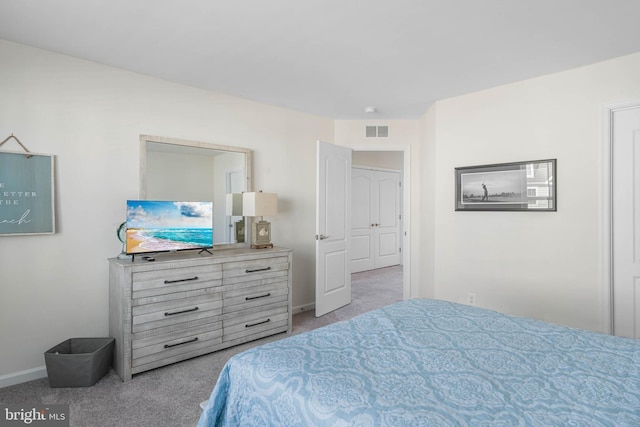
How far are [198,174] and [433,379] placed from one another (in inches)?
115

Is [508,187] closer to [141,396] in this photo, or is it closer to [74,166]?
[141,396]

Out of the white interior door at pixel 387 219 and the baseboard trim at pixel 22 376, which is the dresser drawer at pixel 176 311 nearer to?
the baseboard trim at pixel 22 376

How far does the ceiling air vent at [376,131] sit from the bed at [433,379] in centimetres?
333

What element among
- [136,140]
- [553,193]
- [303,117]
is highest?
[303,117]

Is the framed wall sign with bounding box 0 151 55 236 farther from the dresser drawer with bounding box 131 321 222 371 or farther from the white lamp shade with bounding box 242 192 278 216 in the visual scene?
the white lamp shade with bounding box 242 192 278 216

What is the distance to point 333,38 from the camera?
2463mm

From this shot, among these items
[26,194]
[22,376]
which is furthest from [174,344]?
[26,194]

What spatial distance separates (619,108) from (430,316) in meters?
2.45

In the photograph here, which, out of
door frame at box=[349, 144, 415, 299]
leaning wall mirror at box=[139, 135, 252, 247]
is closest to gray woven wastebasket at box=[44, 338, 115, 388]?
leaning wall mirror at box=[139, 135, 252, 247]

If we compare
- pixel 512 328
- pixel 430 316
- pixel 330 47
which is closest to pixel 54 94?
pixel 330 47

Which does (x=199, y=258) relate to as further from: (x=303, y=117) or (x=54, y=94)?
(x=303, y=117)

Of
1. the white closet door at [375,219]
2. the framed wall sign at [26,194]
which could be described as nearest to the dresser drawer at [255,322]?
the framed wall sign at [26,194]

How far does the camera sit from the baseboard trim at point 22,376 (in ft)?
8.25

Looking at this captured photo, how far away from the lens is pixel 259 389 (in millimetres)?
1327
